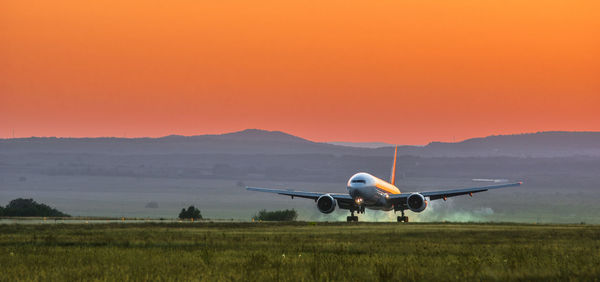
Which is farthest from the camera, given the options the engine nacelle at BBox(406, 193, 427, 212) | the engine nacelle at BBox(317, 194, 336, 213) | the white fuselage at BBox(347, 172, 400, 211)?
the engine nacelle at BBox(317, 194, 336, 213)

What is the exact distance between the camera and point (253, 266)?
2769cm

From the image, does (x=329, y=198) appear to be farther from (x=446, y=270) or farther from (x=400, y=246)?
(x=446, y=270)

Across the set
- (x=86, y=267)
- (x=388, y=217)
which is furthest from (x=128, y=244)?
(x=388, y=217)

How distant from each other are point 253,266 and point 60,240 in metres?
21.9

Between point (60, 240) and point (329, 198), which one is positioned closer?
point (60, 240)

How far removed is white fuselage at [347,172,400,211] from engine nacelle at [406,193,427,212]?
3.09 meters

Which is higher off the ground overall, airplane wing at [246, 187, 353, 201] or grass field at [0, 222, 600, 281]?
airplane wing at [246, 187, 353, 201]

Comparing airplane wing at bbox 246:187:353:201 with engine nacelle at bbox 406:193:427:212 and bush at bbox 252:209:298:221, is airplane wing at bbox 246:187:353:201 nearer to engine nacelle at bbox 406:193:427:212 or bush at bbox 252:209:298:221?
engine nacelle at bbox 406:193:427:212

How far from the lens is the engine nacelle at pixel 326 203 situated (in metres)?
96.6

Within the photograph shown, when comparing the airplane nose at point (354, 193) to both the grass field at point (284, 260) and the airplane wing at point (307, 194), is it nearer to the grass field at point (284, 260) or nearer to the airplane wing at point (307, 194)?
Result: the airplane wing at point (307, 194)

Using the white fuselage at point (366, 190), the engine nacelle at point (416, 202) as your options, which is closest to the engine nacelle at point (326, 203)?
the white fuselage at point (366, 190)

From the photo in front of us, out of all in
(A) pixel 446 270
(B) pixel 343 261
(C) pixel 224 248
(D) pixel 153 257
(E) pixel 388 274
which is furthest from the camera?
(C) pixel 224 248

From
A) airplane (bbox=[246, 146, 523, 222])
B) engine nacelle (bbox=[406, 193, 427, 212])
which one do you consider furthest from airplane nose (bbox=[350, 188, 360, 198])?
engine nacelle (bbox=[406, 193, 427, 212])

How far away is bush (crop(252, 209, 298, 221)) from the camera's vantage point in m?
126
